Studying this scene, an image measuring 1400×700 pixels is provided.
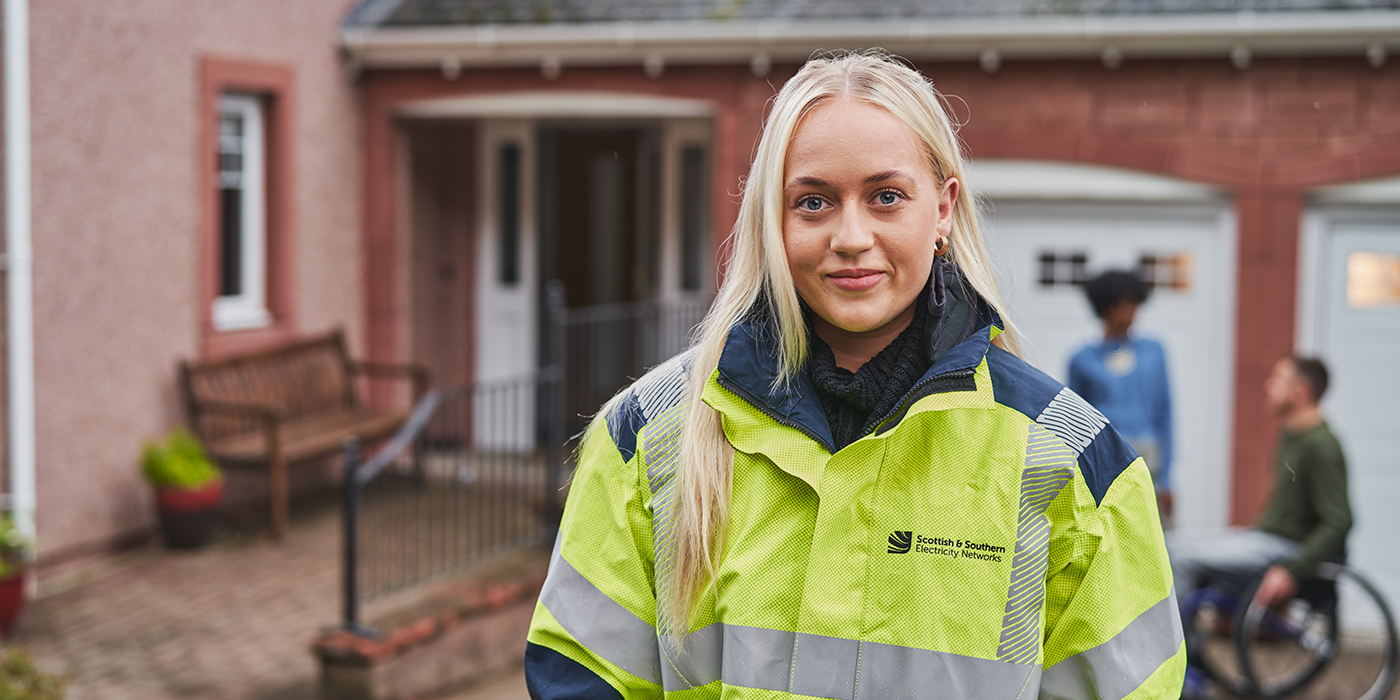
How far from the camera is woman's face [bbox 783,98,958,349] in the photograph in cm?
185

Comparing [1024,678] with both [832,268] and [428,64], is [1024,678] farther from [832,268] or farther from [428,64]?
[428,64]

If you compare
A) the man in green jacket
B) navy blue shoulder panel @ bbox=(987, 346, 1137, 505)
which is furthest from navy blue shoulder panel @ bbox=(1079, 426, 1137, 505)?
the man in green jacket

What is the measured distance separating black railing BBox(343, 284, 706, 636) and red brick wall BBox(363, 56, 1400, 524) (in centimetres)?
251

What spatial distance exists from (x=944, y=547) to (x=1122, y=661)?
282mm

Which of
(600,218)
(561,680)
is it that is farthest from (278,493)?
(561,680)

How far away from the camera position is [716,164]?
9508 mm

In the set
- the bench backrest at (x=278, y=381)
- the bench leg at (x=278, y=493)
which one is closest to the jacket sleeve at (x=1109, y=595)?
the bench leg at (x=278, y=493)

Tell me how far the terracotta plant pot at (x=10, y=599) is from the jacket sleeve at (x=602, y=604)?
5414 mm

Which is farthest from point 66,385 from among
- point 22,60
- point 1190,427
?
point 1190,427

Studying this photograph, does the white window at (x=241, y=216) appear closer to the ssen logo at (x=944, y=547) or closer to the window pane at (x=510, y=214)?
the window pane at (x=510, y=214)

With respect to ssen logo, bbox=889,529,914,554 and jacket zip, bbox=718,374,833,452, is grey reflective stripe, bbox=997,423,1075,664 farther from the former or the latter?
jacket zip, bbox=718,374,833,452

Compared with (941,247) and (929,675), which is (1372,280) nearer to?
(941,247)

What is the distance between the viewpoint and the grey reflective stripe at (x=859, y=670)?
5.91ft

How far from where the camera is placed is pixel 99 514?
7.98m
